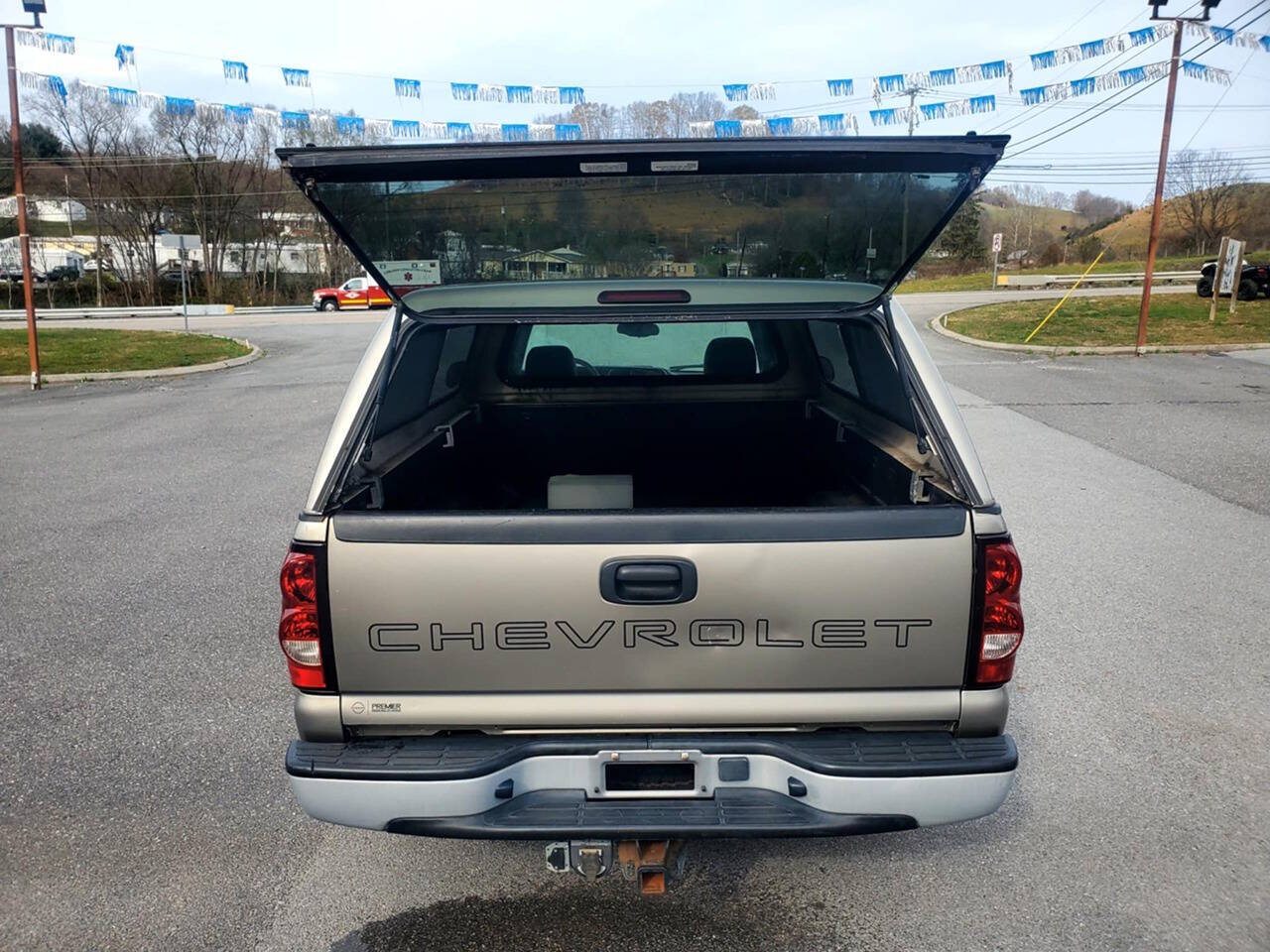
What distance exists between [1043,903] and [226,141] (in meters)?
55.5

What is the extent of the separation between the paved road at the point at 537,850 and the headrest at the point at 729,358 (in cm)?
185

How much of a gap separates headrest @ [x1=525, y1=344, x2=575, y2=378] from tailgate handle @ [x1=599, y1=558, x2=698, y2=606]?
2.12 meters

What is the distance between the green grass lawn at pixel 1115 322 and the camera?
1898 cm

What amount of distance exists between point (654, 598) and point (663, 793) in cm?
49

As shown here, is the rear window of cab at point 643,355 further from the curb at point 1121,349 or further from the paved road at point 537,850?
the curb at point 1121,349

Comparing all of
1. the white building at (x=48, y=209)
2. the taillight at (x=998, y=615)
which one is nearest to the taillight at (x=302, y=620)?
the taillight at (x=998, y=615)

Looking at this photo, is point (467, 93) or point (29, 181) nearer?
point (467, 93)

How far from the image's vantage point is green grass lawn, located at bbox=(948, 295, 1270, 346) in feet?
62.3

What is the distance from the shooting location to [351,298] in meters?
38.8

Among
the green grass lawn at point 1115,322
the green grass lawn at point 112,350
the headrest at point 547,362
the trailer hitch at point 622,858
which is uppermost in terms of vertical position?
the headrest at point 547,362

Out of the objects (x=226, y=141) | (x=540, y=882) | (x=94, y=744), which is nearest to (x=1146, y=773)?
(x=540, y=882)

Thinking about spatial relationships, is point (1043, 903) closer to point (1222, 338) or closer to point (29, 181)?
point (1222, 338)

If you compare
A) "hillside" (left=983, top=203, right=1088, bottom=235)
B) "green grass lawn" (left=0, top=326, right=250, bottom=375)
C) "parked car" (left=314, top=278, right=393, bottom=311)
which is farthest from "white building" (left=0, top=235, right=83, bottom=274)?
"hillside" (left=983, top=203, right=1088, bottom=235)

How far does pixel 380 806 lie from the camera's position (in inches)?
91.4
